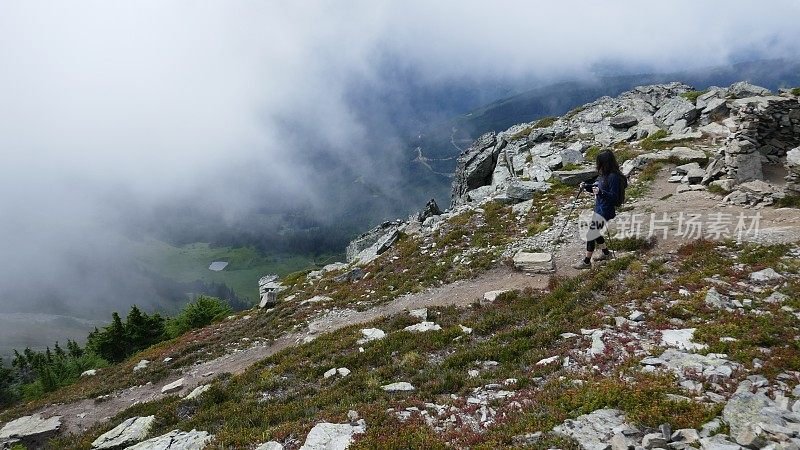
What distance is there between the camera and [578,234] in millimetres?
26328

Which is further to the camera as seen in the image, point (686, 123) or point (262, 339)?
point (686, 123)

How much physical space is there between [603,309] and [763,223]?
38.4 feet

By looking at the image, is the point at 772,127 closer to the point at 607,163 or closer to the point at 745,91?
the point at 607,163

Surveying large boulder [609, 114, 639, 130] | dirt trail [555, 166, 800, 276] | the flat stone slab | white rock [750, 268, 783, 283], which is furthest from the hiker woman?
large boulder [609, 114, 639, 130]

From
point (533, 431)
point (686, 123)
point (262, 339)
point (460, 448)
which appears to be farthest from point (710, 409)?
point (686, 123)

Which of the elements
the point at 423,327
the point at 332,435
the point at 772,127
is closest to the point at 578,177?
the point at 772,127

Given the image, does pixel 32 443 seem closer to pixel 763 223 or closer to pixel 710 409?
pixel 710 409

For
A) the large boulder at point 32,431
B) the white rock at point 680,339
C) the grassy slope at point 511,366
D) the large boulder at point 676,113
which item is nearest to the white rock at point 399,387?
the grassy slope at point 511,366

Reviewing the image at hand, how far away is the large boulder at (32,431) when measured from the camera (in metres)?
19.7

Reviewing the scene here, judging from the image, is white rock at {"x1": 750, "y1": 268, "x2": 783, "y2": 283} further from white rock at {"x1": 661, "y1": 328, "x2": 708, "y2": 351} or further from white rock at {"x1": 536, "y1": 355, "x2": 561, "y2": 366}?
white rock at {"x1": 536, "y1": 355, "x2": 561, "y2": 366}

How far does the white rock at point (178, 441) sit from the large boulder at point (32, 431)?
10.7 metres

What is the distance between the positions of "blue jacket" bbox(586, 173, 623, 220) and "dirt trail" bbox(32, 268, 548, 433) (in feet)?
15.1

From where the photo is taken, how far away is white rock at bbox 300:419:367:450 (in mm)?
9961

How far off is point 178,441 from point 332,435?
225 inches
